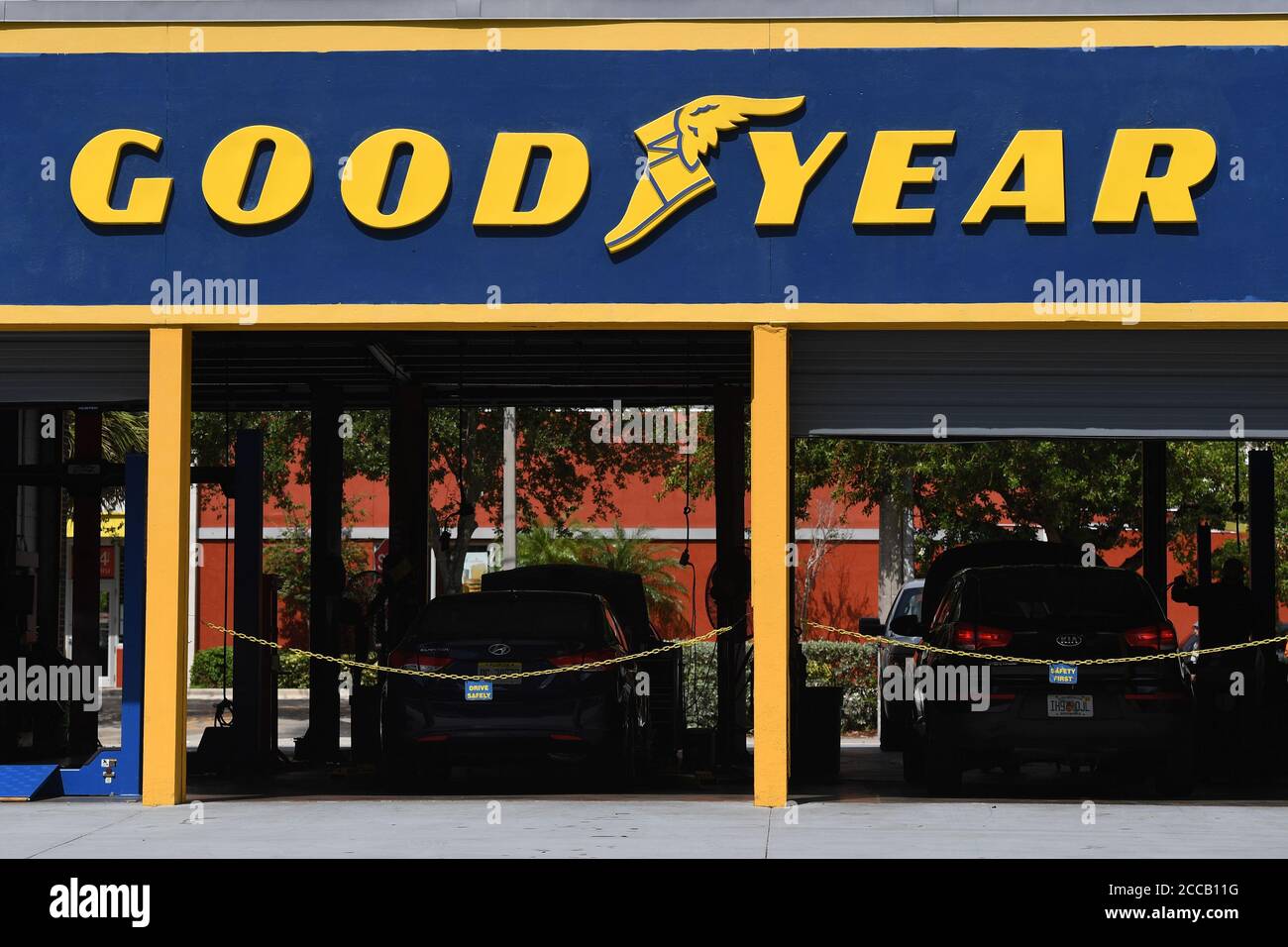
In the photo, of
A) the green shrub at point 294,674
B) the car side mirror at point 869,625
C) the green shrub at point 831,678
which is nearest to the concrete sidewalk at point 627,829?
the car side mirror at point 869,625

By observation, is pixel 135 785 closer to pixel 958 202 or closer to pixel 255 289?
pixel 255 289

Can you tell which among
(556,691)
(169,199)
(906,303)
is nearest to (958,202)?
(906,303)

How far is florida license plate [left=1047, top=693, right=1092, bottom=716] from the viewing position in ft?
43.0

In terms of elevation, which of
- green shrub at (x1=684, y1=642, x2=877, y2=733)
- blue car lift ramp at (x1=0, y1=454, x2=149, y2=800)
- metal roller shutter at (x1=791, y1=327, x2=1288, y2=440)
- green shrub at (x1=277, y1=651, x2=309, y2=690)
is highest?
metal roller shutter at (x1=791, y1=327, x2=1288, y2=440)

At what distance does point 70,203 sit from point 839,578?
99.1 feet

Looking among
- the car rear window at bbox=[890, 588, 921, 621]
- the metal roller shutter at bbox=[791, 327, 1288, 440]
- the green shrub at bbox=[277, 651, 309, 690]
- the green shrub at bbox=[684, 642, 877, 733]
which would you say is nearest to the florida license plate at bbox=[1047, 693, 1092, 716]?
the metal roller shutter at bbox=[791, 327, 1288, 440]

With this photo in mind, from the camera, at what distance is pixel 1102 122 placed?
498 inches

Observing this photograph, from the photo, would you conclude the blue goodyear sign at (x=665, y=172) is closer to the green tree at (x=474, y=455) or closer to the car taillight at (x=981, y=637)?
the car taillight at (x=981, y=637)

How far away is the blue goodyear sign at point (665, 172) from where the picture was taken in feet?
41.4

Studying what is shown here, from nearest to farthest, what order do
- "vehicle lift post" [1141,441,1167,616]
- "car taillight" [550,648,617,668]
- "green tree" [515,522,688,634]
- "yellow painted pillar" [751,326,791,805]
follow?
1. "yellow painted pillar" [751,326,791,805]
2. "car taillight" [550,648,617,668]
3. "vehicle lift post" [1141,441,1167,616]
4. "green tree" [515,522,688,634]

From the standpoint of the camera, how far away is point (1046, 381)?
522 inches

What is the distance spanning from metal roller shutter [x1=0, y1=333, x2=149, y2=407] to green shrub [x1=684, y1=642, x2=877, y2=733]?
10.3 metres

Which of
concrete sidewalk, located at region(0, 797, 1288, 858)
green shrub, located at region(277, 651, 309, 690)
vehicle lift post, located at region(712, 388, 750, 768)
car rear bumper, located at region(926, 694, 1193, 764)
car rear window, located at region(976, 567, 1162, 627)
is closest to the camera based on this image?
concrete sidewalk, located at region(0, 797, 1288, 858)

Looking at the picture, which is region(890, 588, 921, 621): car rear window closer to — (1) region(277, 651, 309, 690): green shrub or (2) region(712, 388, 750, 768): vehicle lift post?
(2) region(712, 388, 750, 768): vehicle lift post
